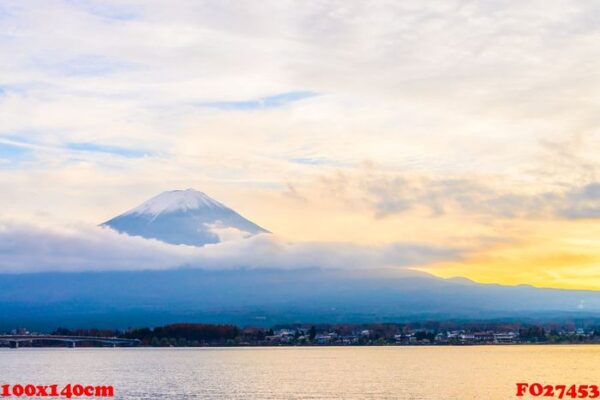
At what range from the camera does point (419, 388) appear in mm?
78688

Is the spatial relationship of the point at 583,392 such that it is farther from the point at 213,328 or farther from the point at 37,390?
the point at 213,328

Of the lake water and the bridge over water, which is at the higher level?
the bridge over water

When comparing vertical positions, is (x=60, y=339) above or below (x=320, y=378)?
above

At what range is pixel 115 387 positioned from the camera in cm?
8038

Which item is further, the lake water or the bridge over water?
the bridge over water

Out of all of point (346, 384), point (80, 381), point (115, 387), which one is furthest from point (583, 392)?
point (80, 381)

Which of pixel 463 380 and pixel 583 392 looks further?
pixel 463 380

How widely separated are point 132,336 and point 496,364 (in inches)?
3185

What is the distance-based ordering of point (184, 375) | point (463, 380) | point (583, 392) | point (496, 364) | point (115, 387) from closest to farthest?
point (583, 392) < point (115, 387) < point (463, 380) < point (184, 375) < point (496, 364)

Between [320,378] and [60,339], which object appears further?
[60,339]

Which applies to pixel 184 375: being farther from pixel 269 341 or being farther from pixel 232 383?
pixel 269 341

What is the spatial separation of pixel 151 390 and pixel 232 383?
8.66m

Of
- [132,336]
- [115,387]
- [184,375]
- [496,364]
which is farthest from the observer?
[132,336]

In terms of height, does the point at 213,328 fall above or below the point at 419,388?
above
